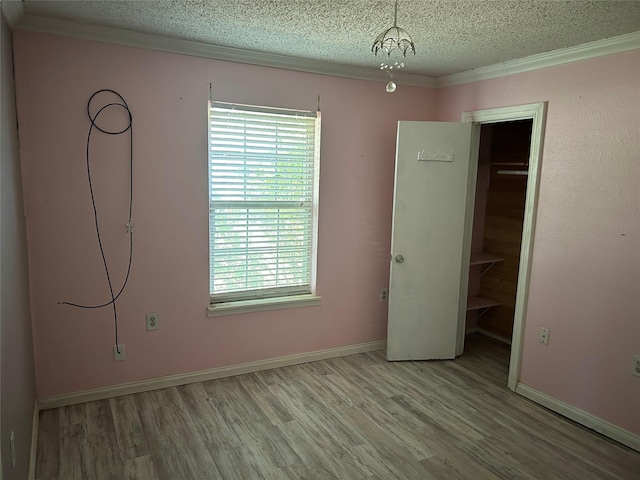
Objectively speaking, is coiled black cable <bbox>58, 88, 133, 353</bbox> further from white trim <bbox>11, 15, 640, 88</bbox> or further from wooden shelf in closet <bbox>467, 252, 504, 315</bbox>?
wooden shelf in closet <bbox>467, 252, 504, 315</bbox>

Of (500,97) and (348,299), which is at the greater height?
(500,97)

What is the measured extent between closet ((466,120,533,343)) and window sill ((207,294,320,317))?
1611 mm

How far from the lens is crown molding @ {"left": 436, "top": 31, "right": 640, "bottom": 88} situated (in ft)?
8.18

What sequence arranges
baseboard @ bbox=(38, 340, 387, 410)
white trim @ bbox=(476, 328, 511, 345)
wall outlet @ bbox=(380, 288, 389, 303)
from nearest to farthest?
baseboard @ bbox=(38, 340, 387, 410) → wall outlet @ bbox=(380, 288, 389, 303) → white trim @ bbox=(476, 328, 511, 345)

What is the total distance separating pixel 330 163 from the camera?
3.48 m

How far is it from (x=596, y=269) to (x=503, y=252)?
1.58m

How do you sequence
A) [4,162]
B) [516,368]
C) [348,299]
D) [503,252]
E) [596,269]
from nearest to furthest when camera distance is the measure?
[4,162], [596,269], [516,368], [348,299], [503,252]

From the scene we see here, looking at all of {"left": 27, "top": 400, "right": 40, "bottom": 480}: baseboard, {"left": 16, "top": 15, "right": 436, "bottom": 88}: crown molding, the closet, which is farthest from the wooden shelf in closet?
{"left": 27, "top": 400, "right": 40, "bottom": 480}: baseboard

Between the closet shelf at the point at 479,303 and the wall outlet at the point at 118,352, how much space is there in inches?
115

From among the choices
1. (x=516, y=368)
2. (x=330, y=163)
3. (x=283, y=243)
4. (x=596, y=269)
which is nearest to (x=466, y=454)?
(x=516, y=368)

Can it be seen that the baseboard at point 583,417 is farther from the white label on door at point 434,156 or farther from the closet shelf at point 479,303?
the white label on door at point 434,156

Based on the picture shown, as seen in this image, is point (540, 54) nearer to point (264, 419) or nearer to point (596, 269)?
point (596, 269)

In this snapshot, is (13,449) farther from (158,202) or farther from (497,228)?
(497,228)

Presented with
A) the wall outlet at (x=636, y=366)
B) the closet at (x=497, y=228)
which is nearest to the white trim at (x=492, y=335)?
the closet at (x=497, y=228)
